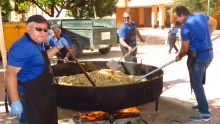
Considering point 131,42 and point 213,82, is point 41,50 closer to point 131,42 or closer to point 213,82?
point 131,42

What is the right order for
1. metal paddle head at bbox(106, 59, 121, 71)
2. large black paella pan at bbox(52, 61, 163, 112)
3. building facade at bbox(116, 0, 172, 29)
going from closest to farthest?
large black paella pan at bbox(52, 61, 163, 112) → metal paddle head at bbox(106, 59, 121, 71) → building facade at bbox(116, 0, 172, 29)

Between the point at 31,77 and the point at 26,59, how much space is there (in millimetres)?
212

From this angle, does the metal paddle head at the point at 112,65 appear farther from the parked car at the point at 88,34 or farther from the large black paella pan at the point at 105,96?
the parked car at the point at 88,34

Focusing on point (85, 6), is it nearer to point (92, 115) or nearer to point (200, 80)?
point (92, 115)

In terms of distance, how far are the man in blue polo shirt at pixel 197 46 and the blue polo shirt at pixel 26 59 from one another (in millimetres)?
2421

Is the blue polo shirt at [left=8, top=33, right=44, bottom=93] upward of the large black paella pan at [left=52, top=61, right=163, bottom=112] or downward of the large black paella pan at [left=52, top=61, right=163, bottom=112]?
upward

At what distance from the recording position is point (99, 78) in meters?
4.80

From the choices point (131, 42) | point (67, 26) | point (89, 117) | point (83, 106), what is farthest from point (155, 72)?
point (67, 26)

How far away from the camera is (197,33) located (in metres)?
4.53

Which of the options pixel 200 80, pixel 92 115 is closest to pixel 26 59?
pixel 92 115

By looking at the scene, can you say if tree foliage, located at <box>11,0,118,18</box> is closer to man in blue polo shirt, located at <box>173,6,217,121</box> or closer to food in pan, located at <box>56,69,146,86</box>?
food in pan, located at <box>56,69,146,86</box>

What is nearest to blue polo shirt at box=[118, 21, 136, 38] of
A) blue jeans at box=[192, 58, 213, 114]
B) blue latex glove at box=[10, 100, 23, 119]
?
blue jeans at box=[192, 58, 213, 114]

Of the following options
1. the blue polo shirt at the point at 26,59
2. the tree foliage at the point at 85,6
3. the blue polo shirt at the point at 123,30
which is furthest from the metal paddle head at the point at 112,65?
the tree foliage at the point at 85,6

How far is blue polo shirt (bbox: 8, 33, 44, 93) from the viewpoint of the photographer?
2.90 m
